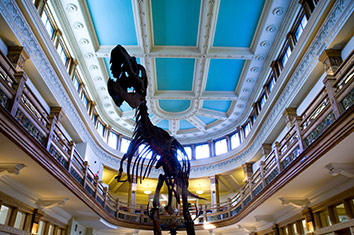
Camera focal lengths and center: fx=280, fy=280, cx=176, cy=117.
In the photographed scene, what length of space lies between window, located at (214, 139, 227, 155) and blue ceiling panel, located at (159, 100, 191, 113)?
415cm

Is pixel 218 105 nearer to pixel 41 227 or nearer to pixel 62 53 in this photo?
pixel 62 53

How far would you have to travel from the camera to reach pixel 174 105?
19688mm

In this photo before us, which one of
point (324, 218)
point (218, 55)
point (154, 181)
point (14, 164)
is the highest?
point (218, 55)

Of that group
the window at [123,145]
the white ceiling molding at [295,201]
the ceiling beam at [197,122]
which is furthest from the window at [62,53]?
the white ceiling molding at [295,201]

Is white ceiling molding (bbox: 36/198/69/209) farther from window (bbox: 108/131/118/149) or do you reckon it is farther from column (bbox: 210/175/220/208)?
column (bbox: 210/175/220/208)

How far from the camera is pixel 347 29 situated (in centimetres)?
855

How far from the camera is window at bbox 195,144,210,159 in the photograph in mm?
22048

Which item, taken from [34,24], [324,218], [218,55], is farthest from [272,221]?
[34,24]

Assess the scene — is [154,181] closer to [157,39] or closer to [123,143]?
[123,143]

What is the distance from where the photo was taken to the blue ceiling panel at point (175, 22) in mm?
12297

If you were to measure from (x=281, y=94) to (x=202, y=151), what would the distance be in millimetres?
10163

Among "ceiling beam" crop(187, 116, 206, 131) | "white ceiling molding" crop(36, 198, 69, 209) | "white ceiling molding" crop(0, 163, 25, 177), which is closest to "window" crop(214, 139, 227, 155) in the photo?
"ceiling beam" crop(187, 116, 206, 131)

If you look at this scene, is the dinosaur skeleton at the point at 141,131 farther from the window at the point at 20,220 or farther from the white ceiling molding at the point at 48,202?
the window at the point at 20,220

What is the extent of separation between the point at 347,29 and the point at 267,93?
6.98 m
